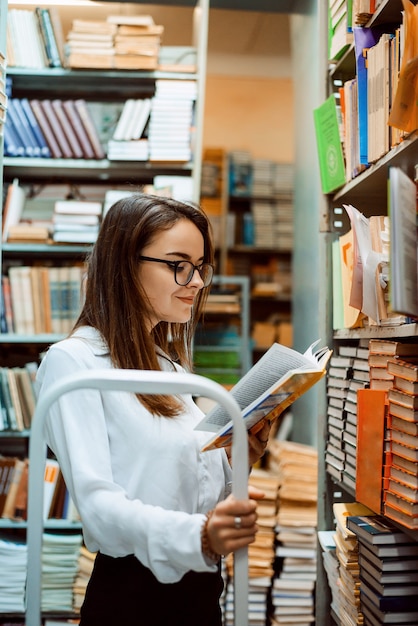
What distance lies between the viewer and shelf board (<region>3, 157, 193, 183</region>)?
116 inches

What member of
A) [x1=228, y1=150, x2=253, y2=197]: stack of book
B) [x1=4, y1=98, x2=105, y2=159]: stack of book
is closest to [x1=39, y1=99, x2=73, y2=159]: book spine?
[x1=4, y1=98, x2=105, y2=159]: stack of book

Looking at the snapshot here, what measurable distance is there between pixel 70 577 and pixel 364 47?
7.58 ft

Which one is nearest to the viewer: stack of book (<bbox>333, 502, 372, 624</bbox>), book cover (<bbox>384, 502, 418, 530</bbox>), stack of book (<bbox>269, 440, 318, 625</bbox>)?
book cover (<bbox>384, 502, 418, 530</bbox>)

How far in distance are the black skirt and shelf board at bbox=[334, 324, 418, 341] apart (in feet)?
1.98

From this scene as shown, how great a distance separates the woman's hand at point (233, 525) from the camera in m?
0.94

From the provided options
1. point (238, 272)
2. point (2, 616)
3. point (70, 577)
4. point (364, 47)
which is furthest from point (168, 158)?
point (238, 272)

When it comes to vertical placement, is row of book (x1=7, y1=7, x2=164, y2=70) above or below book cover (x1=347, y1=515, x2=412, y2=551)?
above

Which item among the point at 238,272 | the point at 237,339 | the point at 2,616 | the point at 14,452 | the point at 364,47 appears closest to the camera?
the point at 364,47

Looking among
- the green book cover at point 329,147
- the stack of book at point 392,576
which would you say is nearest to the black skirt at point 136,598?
the stack of book at point 392,576

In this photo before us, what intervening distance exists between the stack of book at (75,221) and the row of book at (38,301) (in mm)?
155

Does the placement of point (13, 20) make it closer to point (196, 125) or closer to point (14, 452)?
point (196, 125)

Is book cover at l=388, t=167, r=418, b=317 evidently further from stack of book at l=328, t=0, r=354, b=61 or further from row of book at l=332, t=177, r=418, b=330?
stack of book at l=328, t=0, r=354, b=61

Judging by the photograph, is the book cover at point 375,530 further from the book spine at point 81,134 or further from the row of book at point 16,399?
the book spine at point 81,134

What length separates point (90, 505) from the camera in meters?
1.07
